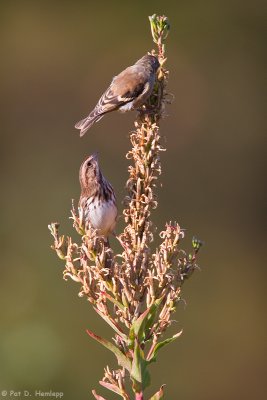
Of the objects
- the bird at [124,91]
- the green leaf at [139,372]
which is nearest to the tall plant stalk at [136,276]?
the green leaf at [139,372]

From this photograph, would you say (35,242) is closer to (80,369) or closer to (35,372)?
(80,369)

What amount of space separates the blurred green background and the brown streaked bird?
218 centimetres

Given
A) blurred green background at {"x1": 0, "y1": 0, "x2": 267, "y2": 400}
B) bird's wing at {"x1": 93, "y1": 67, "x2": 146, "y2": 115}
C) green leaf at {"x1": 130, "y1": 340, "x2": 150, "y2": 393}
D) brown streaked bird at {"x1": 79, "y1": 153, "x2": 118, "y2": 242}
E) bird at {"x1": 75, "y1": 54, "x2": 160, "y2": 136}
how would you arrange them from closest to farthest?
green leaf at {"x1": 130, "y1": 340, "x2": 150, "y2": 393}, brown streaked bird at {"x1": 79, "y1": 153, "x2": 118, "y2": 242}, bird at {"x1": 75, "y1": 54, "x2": 160, "y2": 136}, bird's wing at {"x1": 93, "y1": 67, "x2": 146, "y2": 115}, blurred green background at {"x1": 0, "y1": 0, "x2": 267, "y2": 400}

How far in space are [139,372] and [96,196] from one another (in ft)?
4.70

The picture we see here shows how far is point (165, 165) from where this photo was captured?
913cm

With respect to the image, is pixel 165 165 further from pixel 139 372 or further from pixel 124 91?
pixel 139 372

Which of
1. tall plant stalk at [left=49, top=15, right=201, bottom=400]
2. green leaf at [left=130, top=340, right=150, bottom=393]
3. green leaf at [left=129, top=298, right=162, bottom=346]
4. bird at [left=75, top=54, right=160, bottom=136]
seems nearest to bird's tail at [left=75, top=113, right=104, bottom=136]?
bird at [left=75, top=54, right=160, bottom=136]

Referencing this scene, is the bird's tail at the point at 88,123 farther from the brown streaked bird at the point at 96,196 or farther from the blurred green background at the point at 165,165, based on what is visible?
the blurred green background at the point at 165,165

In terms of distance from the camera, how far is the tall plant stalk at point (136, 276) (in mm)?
2980

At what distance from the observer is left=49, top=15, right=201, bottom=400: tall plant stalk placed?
298 cm

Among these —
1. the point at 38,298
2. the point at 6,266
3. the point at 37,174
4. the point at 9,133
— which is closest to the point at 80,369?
the point at 38,298

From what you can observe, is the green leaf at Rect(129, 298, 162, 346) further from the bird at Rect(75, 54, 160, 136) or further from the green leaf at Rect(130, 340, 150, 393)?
the bird at Rect(75, 54, 160, 136)

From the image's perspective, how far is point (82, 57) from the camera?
34.1ft

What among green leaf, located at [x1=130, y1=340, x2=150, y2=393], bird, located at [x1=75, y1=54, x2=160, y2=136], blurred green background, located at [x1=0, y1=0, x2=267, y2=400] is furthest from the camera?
blurred green background, located at [x1=0, y1=0, x2=267, y2=400]
